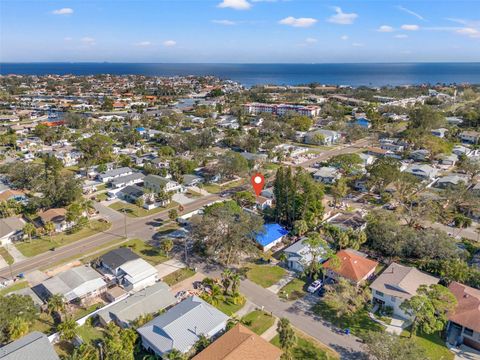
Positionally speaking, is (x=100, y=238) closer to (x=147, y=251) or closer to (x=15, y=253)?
(x=147, y=251)

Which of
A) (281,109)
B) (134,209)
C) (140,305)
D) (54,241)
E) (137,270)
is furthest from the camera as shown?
(281,109)

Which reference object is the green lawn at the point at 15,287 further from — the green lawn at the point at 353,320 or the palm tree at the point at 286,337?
the green lawn at the point at 353,320

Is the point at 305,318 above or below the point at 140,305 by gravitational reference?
below

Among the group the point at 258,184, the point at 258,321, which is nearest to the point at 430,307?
the point at 258,321

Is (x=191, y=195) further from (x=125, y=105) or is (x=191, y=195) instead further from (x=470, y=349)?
(x=125, y=105)

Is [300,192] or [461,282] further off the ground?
[300,192]

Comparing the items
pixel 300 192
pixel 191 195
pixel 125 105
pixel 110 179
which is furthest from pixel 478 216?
pixel 125 105

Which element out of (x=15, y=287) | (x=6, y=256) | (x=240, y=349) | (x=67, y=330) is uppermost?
(x=240, y=349)

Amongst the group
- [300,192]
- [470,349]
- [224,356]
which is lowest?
[470,349]

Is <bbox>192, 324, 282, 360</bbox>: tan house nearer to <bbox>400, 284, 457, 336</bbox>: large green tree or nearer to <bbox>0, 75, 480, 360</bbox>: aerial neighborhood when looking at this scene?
<bbox>0, 75, 480, 360</bbox>: aerial neighborhood
